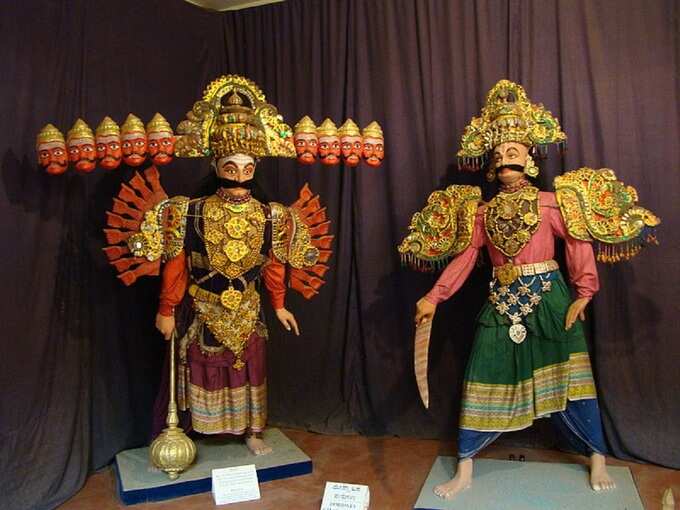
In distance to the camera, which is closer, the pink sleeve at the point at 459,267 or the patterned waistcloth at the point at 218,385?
the pink sleeve at the point at 459,267

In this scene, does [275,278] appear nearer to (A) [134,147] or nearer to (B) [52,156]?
(A) [134,147]

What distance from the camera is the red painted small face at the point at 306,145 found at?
3004 mm

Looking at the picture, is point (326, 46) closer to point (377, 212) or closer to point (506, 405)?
point (377, 212)

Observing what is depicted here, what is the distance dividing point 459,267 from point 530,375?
0.53 metres

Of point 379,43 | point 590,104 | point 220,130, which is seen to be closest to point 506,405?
→ point 590,104

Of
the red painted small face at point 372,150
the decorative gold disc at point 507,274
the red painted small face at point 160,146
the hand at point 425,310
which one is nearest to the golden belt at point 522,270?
the decorative gold disc at point 507,274

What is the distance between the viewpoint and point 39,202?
302 cm

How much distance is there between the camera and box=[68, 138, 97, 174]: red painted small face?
2838 millimetres

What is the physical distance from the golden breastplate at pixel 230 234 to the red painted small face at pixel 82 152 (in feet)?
1.65

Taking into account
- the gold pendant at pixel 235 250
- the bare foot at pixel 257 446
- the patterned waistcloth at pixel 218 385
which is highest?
the gold pendant at pixel 235 250

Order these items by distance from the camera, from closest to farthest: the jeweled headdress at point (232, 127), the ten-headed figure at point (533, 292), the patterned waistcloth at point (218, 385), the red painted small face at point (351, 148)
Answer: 1. the ten-headed figure at point (533, 292)
2. the jeweled headdress at point (232, 127)
3. the red painted small face at point (351, 148)
4. the patterned waistcloth at point (218, 385)

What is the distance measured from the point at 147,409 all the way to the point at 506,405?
1.80 meters

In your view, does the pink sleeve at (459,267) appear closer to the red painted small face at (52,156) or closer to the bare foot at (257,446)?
the bare foot at (257,446)

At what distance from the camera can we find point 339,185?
12.4 ft
